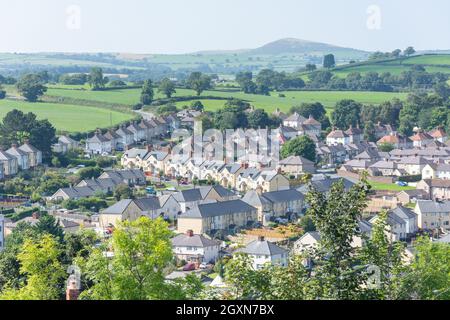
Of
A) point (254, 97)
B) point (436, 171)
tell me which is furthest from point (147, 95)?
point (436, 171)

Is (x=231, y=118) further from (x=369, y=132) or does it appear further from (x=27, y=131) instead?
(x=27, y=131)

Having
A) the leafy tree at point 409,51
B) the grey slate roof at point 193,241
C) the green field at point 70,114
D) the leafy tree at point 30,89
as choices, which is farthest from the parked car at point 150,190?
the leafy tree at point 409,51

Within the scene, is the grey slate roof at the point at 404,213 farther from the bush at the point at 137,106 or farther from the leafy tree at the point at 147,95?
the leafy tree at the point at 147,95

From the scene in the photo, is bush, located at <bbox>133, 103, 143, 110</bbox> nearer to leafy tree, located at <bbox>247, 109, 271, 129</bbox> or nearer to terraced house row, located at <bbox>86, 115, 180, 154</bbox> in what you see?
terraced house row, located at <bbox>86, 115, 180, 154</bbox>

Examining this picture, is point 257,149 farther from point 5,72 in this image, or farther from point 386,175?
point 5,72
